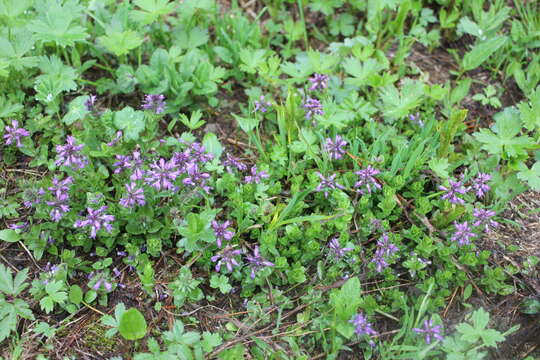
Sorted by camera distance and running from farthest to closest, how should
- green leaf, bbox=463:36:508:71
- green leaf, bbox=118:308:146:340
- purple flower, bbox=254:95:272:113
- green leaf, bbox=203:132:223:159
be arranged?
green leaf, bbox=463:36:508:71 < purple flower, bbox=254:95:272:113 < green leaf, bbox=203:132:223:159 < green leaf, bbox=118:308:146:340

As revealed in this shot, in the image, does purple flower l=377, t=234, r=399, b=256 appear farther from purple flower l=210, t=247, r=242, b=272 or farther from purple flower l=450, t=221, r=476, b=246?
purple flower l=210, t=247, r=242, b=272

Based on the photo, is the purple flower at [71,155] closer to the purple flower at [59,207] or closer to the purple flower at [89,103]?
the purple flower at [59,207]

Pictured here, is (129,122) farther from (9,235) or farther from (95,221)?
(9,235)

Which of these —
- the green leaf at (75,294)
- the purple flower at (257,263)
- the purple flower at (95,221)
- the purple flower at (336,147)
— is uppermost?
the purple flower at (336,147)

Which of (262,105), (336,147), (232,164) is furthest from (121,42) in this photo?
(336,147)

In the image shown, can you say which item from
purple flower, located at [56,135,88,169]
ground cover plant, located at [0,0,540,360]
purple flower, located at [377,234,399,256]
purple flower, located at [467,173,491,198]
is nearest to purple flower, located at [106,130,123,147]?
ground cover plant, located at [0,0,540,360]

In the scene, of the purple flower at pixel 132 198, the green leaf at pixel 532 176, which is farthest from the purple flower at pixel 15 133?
the green leaf at pixel 532 176

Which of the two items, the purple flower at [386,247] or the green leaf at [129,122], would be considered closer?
the purple flower at [386,247]
